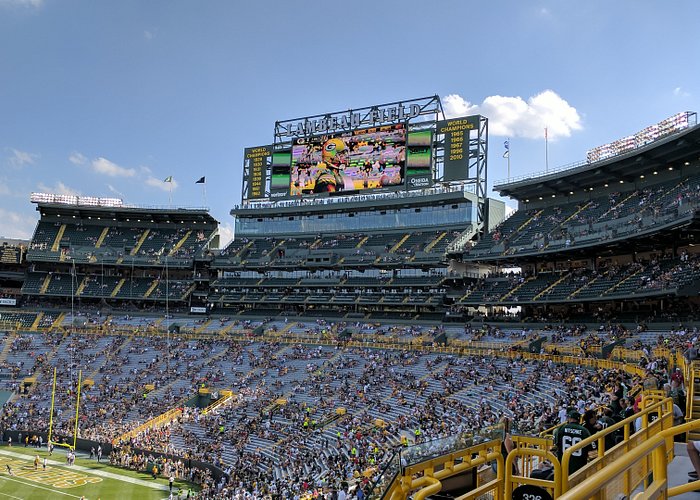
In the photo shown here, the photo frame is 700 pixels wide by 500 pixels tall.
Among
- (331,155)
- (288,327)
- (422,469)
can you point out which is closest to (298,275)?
(288,327)

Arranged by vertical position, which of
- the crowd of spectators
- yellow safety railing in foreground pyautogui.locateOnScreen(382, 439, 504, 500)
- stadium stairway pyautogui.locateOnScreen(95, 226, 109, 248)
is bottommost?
the crowd of spectators

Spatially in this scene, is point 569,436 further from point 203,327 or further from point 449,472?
point 203,327

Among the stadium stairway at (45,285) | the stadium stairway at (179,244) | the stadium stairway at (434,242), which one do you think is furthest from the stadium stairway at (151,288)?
the stadium stairway at (434,242)

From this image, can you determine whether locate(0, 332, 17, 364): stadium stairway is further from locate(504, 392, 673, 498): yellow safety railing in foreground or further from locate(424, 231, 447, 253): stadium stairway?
locate(504, 392, 673, 498): yellow safety railing in foreground

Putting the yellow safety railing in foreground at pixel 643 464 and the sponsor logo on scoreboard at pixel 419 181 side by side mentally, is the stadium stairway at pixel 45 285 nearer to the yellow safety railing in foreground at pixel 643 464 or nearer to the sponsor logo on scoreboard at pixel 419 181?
the sponsor logo on scoreboard at pixel 419 181

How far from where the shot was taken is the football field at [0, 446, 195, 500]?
32094 millimetres

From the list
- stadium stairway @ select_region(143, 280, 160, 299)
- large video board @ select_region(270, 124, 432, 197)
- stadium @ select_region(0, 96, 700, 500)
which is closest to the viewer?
stadium @ select_region(0, 96, 700, 500)

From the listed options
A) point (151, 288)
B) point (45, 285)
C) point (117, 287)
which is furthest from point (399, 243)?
point (45, 285)

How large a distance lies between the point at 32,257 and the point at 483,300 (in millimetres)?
53242

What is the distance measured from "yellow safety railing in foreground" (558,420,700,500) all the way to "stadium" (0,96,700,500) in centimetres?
2

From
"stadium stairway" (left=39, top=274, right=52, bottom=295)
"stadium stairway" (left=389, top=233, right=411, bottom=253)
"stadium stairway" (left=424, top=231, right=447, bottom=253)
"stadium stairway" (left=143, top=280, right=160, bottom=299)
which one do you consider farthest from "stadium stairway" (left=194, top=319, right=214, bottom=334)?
"stadium stairway" (left=424, top=231, right=447, bottom=253)

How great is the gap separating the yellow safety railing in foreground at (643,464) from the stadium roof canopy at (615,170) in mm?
37993

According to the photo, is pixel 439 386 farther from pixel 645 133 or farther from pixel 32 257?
pixel 32 257

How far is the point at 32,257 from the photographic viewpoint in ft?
237
